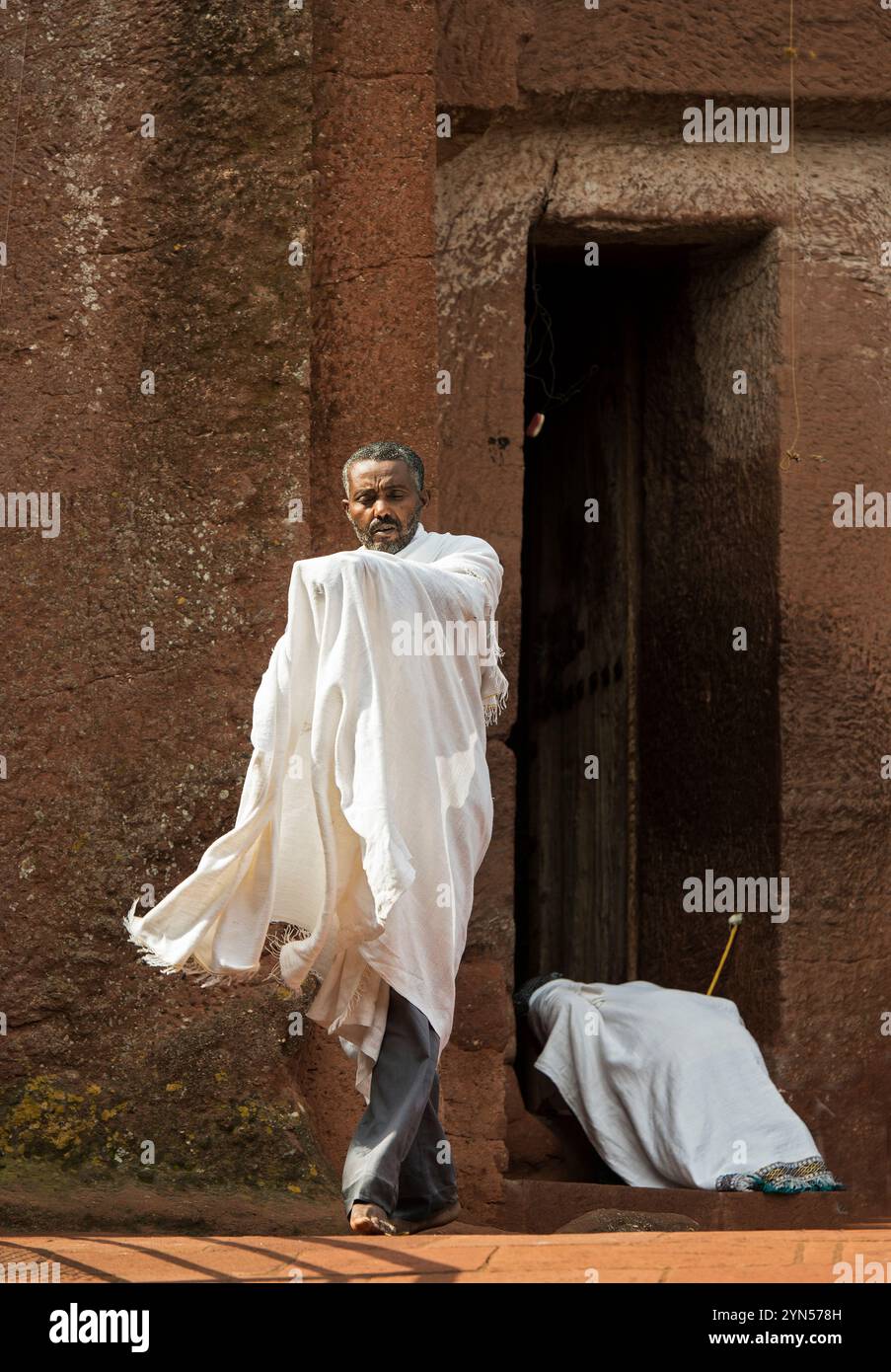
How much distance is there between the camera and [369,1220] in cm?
477

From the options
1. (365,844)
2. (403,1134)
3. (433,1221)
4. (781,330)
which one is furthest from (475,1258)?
(781,330)

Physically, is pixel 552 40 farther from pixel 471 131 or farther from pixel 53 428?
pixel 53 428

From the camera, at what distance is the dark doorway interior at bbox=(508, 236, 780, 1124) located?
25.0ft

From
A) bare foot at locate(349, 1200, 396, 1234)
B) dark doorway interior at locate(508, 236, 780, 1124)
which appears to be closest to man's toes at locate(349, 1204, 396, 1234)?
bare foot at locate(349, 1200, 396, 1234)

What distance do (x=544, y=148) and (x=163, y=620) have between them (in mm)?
2364

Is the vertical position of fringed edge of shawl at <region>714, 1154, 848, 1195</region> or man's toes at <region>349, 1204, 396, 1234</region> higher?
man's toes at <region>349, 1204, 396, 1234</region>

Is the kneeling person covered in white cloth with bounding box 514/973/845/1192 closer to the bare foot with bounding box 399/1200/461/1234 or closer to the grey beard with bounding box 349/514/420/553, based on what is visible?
the bare foot with bounding box 399/1200/461/1234

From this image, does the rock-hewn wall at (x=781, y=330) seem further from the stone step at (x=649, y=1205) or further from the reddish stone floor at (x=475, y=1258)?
the reddish stone floor at (x=475, y=1258)

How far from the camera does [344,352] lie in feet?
21.8

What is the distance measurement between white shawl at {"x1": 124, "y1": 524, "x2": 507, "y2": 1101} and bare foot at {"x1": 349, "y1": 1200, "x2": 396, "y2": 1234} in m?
0.40

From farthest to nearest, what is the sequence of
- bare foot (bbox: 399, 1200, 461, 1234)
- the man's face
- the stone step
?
the stone step, the man's face, bare foot (bbox: 399, 1200, 461, 1234)

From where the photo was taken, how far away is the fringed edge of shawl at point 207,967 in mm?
5141

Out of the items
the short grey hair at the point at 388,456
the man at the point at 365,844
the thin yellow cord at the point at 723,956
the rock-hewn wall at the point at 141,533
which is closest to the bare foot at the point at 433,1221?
the man at the point at 365,844

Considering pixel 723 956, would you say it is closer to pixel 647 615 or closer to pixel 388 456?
pixel 647 615
